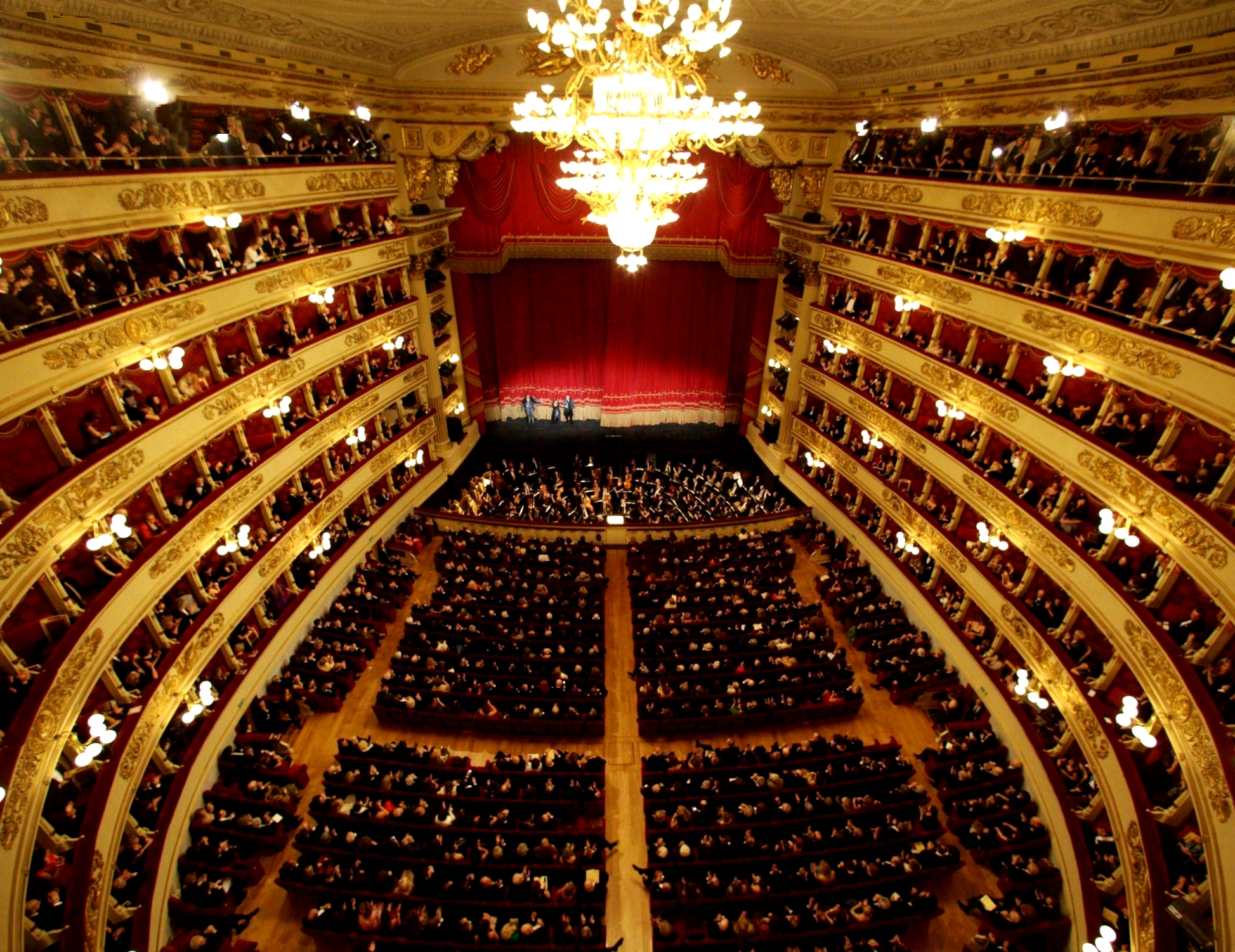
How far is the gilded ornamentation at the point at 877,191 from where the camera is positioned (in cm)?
1320

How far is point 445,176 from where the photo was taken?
15.6m

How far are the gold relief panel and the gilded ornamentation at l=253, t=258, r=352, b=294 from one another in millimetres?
1279

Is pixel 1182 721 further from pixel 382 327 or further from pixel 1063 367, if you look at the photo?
pixel 382 327

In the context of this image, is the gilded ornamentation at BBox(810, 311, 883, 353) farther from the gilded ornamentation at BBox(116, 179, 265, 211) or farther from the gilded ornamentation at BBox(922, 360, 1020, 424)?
the gilded ornamentation at BBox(116, 179, 265, 211)

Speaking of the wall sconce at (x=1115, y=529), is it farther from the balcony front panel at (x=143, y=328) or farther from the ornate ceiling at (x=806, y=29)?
the balcony front panel at (x=143, y=328)

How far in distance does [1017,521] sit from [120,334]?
13518mm

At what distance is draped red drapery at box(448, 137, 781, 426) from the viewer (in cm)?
1691

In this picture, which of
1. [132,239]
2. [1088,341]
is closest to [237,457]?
[132,239]

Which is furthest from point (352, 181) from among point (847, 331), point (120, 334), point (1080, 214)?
point (1080, 214)

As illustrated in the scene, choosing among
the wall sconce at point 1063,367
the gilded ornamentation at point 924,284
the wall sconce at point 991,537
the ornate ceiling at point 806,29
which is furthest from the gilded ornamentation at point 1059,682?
the ornate ceiling at point 806,29

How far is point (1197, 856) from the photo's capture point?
7688 mm

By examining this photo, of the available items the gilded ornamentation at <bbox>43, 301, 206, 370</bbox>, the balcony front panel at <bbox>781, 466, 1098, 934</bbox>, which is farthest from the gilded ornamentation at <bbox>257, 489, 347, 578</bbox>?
the balcony front panel at <bbox>781, 466, 1098, 934</bbox>

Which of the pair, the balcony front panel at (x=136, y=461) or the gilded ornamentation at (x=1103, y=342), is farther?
the gilded ornamentation at (x=1103, y=342)

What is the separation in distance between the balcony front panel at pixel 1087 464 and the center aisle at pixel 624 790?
7242 millimetres
